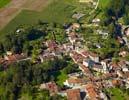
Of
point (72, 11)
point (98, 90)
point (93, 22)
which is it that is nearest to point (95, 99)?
point (98, 90)

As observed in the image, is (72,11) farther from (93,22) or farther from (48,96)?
(48,96)

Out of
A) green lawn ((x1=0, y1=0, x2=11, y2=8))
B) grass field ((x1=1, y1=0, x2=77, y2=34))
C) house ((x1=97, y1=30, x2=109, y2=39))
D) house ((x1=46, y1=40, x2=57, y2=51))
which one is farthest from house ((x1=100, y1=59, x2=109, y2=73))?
green lawn ((x1=0, y1=0, x2=11, y2=8))

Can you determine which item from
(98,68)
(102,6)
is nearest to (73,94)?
(98,68)

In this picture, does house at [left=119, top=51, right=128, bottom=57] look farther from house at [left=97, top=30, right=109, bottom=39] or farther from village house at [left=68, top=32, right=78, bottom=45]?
village house at [left=68, top=32, right=78, bottom=45]

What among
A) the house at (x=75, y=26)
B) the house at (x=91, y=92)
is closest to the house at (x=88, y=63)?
the house at (x=91, y=92)

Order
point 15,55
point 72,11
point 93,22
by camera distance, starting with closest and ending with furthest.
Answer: point 15,55 → point 93,22 → point 72,11
